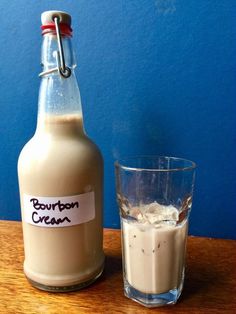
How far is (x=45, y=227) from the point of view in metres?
0.35

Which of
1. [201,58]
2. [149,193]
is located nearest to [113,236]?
[149,193]

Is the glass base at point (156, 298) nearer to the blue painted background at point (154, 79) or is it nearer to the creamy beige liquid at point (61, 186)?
the creamy beige liquid at point (61, 186)

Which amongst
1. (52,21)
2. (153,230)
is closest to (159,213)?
(153,230)

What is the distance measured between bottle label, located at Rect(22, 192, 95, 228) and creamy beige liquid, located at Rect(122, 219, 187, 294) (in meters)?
0.05

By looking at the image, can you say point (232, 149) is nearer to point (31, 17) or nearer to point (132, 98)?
point (132, 98)

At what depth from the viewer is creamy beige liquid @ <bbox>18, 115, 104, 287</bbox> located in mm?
341

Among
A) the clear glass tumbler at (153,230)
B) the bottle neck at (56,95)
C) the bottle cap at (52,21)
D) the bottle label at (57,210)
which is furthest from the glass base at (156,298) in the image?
the bottle cap at (52,21)

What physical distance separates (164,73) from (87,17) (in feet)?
0.50

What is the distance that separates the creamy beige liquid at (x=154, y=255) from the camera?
1.08 feet

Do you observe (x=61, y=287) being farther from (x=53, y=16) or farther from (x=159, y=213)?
(x=53, y=16)

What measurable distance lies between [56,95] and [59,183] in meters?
0.11

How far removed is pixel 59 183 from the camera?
1.11 feet

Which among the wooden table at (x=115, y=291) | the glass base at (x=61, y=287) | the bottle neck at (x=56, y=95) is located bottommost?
the wooden table at (x=115, y=291)

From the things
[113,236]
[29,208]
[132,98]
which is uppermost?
[132,98]
